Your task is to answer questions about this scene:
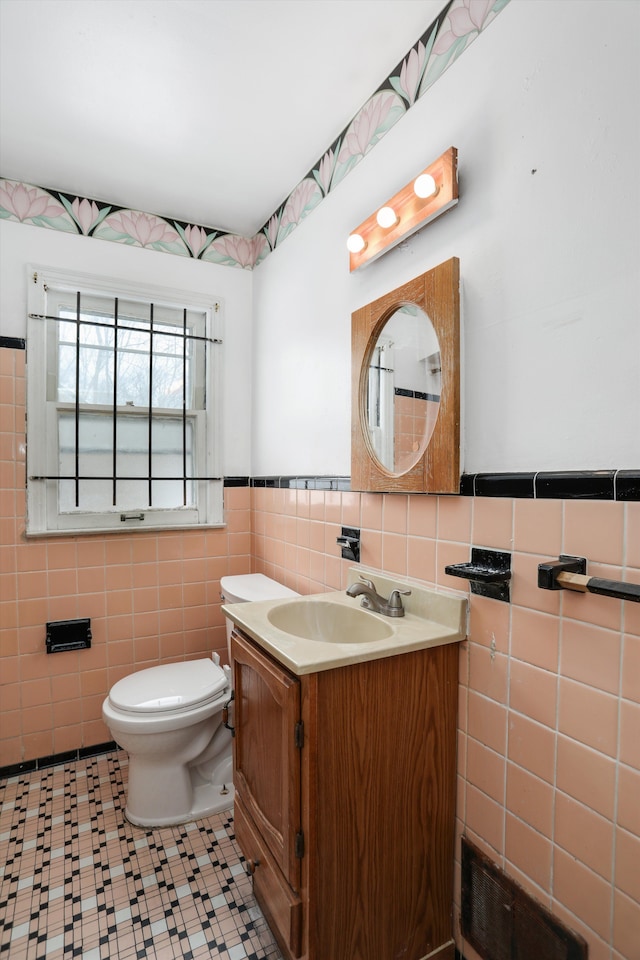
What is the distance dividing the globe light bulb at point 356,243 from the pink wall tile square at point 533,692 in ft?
4.25

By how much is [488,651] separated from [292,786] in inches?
21.3

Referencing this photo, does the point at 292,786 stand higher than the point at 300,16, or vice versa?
the point at 300,16

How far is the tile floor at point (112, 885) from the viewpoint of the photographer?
1274mm

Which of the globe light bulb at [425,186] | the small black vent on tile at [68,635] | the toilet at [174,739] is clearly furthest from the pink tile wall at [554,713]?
the small black vent on tile at [68,635]

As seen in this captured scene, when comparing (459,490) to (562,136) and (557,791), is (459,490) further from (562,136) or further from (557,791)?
(562,136)

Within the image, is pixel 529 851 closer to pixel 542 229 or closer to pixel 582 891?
pixel 582 891

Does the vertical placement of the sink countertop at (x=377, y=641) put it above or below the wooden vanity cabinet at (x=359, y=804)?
above

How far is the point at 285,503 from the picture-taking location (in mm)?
2146

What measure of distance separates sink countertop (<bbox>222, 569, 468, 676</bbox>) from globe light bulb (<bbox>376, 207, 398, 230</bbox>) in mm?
1059

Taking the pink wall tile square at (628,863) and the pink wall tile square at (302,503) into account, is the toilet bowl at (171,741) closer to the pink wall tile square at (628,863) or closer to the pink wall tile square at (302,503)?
the pink wall tile square at (302,503)

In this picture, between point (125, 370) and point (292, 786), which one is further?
point (125, 370)

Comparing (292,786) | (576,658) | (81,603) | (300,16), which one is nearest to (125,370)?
(81,603)

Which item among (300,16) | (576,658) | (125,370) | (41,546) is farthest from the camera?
(125,370)

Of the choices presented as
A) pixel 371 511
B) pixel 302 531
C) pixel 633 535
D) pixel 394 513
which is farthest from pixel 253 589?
pixel 633 535
